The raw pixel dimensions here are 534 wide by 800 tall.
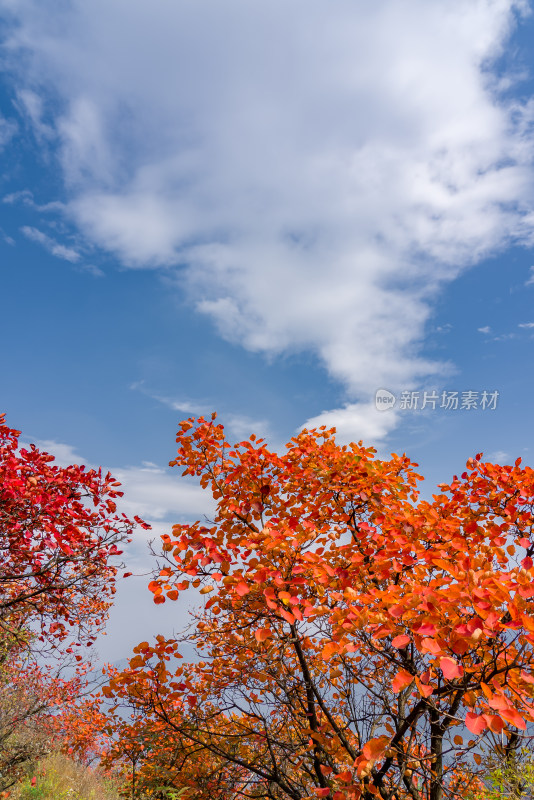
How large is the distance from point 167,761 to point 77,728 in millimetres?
11275

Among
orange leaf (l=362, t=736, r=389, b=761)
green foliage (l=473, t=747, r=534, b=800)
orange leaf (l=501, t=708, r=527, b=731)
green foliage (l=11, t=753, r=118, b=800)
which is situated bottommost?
green foliage (l=11, t=753, r=118, b=800)

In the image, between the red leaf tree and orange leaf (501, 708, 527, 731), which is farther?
the red leaf tree

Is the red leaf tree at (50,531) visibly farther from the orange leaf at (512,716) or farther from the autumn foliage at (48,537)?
the orange leaf at (512,716)

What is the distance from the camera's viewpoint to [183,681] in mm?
5047

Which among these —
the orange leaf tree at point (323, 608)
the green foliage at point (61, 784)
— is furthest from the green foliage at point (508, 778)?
the green foliage at point (61, 784)

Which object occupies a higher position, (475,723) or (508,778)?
(475,723)

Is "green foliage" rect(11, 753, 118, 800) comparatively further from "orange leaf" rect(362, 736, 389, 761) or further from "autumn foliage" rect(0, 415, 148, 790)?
"orange leaf" rect(362, 736, 389, 761)

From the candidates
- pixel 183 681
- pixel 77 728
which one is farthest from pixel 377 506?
pixel 77 728

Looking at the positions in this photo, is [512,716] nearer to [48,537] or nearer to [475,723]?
[475,723]

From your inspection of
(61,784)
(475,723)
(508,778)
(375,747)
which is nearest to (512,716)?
(475,723)

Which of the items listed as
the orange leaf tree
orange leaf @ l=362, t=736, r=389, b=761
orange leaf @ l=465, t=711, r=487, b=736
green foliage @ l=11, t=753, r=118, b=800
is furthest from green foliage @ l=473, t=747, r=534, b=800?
green foliage @ l=11, t=753, r=118, b=800

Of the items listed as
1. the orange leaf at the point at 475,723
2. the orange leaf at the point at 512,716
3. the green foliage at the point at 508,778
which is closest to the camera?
the orange leaf at the point at 512,716

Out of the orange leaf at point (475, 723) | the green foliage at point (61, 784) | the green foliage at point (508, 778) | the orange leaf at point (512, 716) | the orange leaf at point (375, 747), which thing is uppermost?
the orange leaf at point (512, 716)

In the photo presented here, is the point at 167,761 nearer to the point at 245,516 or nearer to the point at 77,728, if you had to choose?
the point at 245,516
